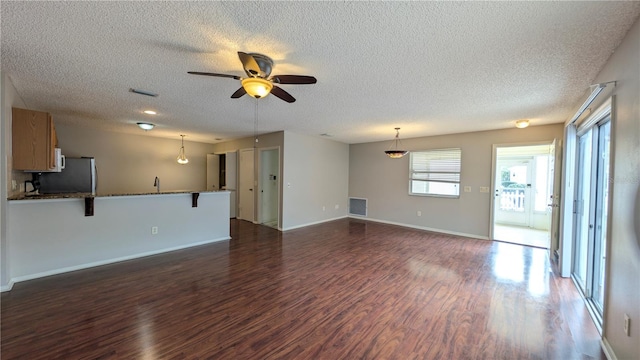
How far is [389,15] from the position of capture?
5.17ft

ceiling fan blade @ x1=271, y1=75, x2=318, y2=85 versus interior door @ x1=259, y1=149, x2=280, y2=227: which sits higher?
ceiling fan blade @ x1=271, y1=75, x2=318, y2=85

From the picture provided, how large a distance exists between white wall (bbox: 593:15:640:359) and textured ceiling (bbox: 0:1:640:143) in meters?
0.28

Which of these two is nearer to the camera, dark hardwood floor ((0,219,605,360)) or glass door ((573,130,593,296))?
dark hardwood floor ((0,219,605,360))

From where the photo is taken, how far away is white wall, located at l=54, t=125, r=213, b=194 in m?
5.67

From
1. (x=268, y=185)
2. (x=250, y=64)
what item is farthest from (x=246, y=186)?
(x=250, y=64)

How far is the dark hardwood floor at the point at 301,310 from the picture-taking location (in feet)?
6.16

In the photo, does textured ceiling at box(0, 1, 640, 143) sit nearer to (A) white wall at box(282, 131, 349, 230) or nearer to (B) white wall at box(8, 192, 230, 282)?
(B) white wall at box(8, 192, 230, 282)

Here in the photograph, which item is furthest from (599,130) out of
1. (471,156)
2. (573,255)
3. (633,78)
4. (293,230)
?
(293,230)

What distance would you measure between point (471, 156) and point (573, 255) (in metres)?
2.62

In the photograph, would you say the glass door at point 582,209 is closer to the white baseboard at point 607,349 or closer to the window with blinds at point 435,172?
the white baseboard at point 607,349

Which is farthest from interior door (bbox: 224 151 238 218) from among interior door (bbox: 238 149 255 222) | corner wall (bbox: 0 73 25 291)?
corner wall (bbox: 0 73 25 291)

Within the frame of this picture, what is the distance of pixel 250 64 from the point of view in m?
1.89

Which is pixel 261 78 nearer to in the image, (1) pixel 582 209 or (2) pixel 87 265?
(2) pixel 87 265

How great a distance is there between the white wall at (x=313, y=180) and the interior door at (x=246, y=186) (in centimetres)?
128
